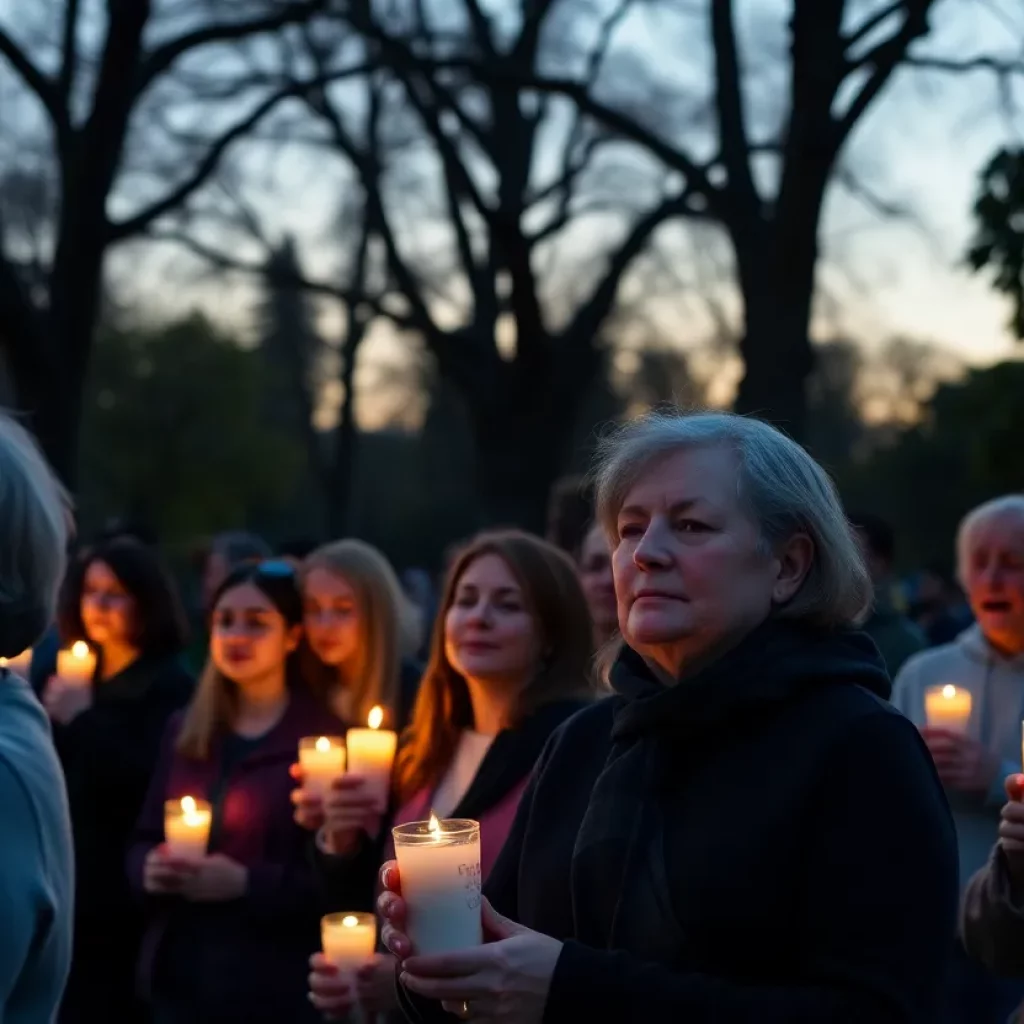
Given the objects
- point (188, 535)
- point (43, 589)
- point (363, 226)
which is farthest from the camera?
point (188, 535)

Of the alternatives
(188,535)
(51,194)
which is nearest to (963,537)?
(51,194)

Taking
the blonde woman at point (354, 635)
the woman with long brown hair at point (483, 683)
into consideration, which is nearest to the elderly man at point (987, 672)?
the woman with long brown hair at point (483, 683)

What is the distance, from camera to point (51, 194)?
44.0 ft

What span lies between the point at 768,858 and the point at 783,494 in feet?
1.88

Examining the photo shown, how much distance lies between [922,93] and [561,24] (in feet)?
17.1

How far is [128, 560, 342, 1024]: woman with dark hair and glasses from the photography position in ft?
15.8

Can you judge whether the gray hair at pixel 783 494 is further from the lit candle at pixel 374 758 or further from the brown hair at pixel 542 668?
the lit candle at pixel 374 758

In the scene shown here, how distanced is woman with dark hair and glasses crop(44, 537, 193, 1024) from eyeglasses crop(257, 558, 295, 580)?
26.9 inches

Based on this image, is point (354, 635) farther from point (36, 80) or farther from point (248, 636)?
point (36, 80)

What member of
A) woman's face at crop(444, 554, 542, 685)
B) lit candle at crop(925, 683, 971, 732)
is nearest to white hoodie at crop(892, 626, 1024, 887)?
lit candle at crop(925, 683, 971, 732)

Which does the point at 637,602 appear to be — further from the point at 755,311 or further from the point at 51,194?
the point at 51,194

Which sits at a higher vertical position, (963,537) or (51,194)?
(51,194)

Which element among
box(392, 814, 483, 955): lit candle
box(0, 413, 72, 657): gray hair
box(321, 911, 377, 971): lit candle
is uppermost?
box(0, 413, 72, 657): gray hair

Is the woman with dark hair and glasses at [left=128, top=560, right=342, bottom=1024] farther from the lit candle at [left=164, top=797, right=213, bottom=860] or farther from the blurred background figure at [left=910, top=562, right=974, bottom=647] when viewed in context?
the blurred background figure at [left=910, top=562, right=974, bottom=647]
